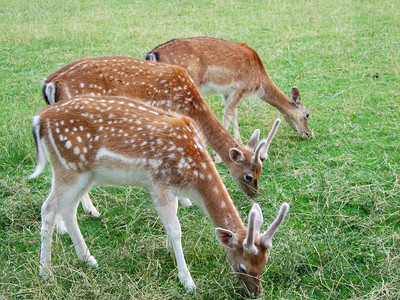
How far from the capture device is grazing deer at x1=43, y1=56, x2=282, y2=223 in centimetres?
506

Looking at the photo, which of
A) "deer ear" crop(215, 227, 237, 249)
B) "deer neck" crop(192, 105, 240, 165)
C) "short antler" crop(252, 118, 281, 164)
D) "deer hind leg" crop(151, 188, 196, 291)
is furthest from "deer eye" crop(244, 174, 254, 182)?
"deer ear" crop(215, 227, 237, 249)

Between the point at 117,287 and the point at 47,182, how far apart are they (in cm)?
226

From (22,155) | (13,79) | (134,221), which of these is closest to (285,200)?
(134,221)

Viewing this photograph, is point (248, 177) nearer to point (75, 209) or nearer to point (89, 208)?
point (89, 208)

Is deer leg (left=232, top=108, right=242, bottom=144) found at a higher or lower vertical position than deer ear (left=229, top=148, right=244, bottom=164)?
lower

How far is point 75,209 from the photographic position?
4.09 m

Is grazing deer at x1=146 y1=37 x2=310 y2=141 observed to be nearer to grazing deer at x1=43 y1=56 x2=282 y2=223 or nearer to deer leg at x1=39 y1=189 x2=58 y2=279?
grazing deer at x1=43 y1=56 x2=282 y2=223

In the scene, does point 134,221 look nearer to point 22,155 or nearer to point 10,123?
point 22,155

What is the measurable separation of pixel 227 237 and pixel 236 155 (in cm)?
170

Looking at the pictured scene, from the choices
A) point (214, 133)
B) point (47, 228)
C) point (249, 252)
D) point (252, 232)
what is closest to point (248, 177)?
point (214, 133)

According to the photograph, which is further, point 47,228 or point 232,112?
point 232,112

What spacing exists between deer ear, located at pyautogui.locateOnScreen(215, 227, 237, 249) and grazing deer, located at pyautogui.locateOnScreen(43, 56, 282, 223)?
1518 mm

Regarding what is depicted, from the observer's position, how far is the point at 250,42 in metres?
10.4

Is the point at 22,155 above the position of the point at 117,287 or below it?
below
